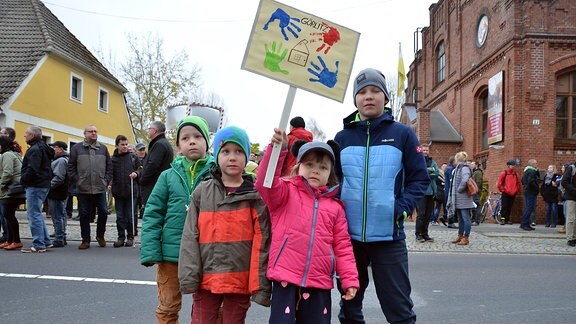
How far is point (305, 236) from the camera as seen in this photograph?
293cm

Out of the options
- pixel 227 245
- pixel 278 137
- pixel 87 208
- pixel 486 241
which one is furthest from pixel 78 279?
pixel 486 241

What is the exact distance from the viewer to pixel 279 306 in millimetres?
2881

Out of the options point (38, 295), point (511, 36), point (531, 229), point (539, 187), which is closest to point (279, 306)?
point (38, 295)

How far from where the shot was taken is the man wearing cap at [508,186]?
15.6 m

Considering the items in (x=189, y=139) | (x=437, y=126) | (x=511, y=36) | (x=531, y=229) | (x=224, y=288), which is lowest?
(x=531, y=229)

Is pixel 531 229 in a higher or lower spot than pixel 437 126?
lower

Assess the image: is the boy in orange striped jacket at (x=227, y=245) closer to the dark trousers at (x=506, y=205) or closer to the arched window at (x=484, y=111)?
the dark trousers at (x=506, y=205)

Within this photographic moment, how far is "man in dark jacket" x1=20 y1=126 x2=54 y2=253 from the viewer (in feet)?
26.8

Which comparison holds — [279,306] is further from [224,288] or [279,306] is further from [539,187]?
[539,187]

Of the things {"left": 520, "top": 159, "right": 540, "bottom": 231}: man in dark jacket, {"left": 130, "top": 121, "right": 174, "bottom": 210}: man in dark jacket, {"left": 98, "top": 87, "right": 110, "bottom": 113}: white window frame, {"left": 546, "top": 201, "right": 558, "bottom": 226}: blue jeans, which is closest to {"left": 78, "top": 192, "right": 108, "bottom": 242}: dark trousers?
{"left": 130, "top": 121, "right": 174, "bottom": 210}: man in dark jacket

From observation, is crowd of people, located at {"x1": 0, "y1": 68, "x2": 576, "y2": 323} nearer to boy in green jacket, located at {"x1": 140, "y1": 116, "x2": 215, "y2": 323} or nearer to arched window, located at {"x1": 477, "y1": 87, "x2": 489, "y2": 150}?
boy in green jacket, located at {"x1": 140, "y1": 116, "x2": 215, "y2": 323}

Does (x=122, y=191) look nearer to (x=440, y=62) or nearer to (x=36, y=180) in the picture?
(x=36, y=180)

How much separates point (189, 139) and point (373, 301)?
3.06 m

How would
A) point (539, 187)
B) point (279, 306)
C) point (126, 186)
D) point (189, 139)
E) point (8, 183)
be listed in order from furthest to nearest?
point (539, 187) < point (126, 186) < point (8, 183) < point (189, 139) < point (279, 306)
